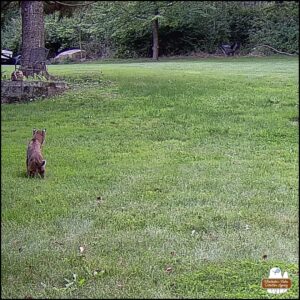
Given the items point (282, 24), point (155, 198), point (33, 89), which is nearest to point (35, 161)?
point (155, 198)

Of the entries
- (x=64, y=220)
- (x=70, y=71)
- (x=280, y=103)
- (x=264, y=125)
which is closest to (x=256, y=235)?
(x=64, y=220)

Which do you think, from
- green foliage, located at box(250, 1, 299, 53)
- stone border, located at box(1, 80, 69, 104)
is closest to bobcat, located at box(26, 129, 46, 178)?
green foliage, located at box(250, 1, 299, 53)

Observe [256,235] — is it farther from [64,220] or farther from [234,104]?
[234,104]

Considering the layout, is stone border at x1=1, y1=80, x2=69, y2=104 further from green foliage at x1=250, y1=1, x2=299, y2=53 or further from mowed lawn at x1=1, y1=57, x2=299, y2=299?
green foliage at x1=250, y1=1, x2=299, y2=53

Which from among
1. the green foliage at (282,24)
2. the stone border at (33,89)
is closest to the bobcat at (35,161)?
the green foliage at (282,24)

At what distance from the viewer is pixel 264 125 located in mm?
7375

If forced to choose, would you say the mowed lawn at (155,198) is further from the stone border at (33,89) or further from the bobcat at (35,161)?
the stone border at (33,89)

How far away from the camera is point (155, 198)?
14.4 ft

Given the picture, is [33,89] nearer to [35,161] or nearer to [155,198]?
[35,161]

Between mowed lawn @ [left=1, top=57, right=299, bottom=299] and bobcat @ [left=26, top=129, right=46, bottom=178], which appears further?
bobcat @ [left=26, top=129, right=46, bottom=178]

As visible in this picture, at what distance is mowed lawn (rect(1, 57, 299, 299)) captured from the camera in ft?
9.07

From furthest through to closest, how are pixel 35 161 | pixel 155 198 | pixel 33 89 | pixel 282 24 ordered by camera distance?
pixel 33 89, pixel 35 161, pixel 155 198, pixel 282 24

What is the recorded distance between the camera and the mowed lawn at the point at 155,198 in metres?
2.77

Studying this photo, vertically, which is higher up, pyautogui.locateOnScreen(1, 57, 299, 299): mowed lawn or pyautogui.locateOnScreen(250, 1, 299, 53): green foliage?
pyautogui.locateOnScreen(250, 1, 299, 53): green foliage
